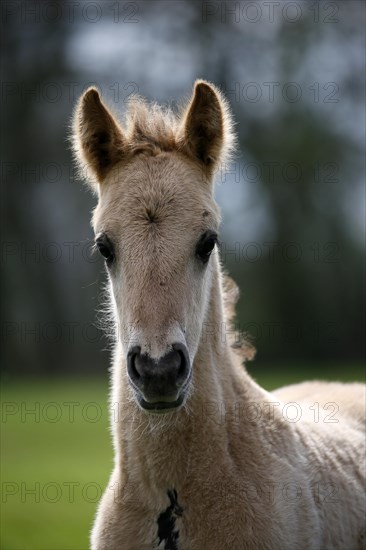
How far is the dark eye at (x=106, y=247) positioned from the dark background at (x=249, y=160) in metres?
21.0

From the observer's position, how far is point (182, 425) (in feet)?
14.1

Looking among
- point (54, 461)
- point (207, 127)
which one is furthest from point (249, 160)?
point (207, 127)

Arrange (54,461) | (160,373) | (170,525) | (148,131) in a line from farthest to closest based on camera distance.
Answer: (54,461)
(148,131)
(170,525)
(160,373)

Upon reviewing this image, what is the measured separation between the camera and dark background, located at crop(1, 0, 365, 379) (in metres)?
26.5

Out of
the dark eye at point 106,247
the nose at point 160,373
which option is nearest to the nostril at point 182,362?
the nose at point 160,373

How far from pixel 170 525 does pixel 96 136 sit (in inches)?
92.8

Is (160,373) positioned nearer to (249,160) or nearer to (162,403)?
(162,403)

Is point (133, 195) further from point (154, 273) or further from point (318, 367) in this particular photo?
point (318, 367)

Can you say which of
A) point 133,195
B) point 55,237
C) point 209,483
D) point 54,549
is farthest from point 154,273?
point 55,237

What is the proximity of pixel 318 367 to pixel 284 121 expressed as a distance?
9818 mm

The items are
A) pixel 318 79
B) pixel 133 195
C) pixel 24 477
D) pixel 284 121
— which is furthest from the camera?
pixel 284 121

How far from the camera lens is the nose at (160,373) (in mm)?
3646

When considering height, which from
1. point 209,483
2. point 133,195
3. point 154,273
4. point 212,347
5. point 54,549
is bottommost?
point 54,549

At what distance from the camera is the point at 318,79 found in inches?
1046
